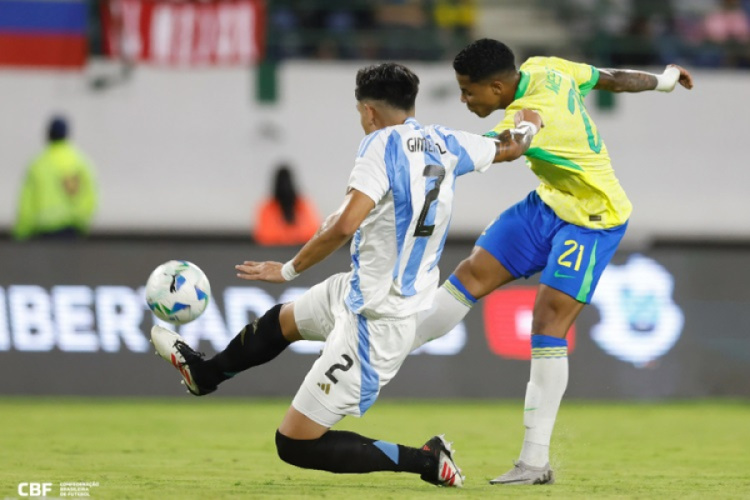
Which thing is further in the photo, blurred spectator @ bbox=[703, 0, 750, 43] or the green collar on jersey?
blurred spectator @ bbox=[703, 0, 750, 43]

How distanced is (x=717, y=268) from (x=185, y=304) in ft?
21.0

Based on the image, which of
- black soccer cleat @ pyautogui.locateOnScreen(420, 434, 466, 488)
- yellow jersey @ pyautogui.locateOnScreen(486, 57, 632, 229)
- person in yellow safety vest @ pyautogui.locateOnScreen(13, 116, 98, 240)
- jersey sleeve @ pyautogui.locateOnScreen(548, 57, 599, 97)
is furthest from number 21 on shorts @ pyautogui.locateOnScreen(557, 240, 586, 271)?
person in yellow safety vest @ pyautogui.locateOnScreen(13, 116, 98, 240)

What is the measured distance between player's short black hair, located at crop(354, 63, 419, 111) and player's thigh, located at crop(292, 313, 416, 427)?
982 millimetres

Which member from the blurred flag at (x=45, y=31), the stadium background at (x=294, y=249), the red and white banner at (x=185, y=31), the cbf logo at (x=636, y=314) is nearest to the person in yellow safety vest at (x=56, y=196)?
the stadium background at (x=294, y=249)

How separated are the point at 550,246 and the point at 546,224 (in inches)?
4.8

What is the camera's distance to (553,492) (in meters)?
6.27

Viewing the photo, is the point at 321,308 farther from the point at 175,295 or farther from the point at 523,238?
the point at 523,238

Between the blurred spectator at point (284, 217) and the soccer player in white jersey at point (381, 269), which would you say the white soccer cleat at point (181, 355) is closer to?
the soccer player in white jersey at point (381, 269)

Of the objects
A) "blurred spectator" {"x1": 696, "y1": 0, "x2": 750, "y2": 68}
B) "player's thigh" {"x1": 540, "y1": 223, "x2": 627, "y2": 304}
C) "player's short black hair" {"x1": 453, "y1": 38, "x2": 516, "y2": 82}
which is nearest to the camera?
"player's short black hair" {"x1": 453, "y1": 38, "x2": 516, "y2": 82}

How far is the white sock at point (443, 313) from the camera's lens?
281 inches

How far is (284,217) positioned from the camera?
13.3 meters

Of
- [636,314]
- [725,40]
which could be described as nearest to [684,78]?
[636,314]

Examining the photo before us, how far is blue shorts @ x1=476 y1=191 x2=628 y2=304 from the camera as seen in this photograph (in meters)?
6.96

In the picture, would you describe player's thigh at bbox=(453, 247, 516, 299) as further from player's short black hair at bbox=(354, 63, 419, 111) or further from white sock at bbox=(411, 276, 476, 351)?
player's short black hair at bbox=(354, 63, 419, 111)
